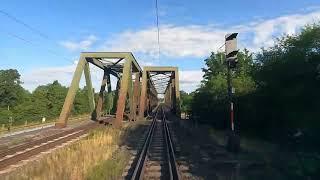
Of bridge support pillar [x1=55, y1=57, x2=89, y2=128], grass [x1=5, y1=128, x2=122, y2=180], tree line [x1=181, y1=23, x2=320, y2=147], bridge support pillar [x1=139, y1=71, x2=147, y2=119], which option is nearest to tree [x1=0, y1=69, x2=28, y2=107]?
bridge support pillar [x1=139, y1=71, x2=147, y2=119]

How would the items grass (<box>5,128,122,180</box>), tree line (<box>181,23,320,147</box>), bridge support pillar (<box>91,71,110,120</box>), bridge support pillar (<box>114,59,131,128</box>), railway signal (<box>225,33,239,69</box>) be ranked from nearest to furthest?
grass (<box>5,128,122,180</box>) → tree line (<box>181,23,320,147</box>) → railway signal (<box>225,33,239,69</box>) → bridge support pillar (<box>114,59,131,128</box>) → bridge support pillar (<box>91,71,110,120</box>)

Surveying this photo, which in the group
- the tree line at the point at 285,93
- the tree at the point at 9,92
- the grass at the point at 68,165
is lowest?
the grass at the point at 68,165

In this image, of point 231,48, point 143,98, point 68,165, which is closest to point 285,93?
point 231,48

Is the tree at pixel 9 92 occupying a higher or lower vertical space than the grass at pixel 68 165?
higher

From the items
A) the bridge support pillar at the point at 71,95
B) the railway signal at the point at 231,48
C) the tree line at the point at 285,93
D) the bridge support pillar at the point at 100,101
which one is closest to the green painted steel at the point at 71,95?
the bridge support pillar at the point at 71,95

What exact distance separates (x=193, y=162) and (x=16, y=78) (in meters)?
118

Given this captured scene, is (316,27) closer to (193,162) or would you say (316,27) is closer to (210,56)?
(193,162)

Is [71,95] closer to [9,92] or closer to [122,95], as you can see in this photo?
[122,95]

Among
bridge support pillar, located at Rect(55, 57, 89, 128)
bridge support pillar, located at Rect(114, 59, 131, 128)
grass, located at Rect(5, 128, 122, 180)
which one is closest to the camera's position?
grass, located at Rect(5, 128, 122, 180)

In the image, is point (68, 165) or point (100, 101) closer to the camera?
point (68, 165)

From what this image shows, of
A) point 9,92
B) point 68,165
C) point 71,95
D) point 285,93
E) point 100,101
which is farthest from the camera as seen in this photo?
point 9,92

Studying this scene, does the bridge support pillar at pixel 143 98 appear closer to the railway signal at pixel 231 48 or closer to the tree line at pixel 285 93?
the tree line at pixel 285 93

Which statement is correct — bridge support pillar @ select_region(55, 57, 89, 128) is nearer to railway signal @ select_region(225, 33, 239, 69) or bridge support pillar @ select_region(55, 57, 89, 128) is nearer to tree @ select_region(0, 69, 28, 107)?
railway signal @ select_region(225, 33, 239, 69)

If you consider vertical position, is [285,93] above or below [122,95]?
below
